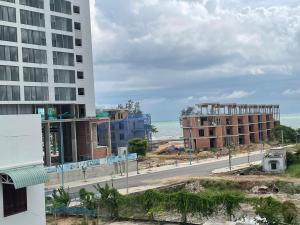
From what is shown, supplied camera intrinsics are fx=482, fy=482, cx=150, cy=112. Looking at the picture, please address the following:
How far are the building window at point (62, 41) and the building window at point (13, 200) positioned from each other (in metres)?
47.7

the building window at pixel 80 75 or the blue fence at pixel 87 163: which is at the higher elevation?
the building window at pixel 80 75

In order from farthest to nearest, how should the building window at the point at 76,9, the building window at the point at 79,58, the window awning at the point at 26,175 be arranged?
the building window at the point at 79,58 → the building window at the point at 76,9 → the window awning at the point at 26,175

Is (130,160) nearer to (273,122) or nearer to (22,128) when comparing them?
(22,128)

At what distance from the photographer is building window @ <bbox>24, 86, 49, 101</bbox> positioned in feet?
226

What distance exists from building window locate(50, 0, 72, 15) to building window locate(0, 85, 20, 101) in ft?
47.9

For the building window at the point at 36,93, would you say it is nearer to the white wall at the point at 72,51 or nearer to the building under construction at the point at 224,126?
the white wall at the point at 72,51

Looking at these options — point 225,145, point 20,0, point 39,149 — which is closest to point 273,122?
point 225,145

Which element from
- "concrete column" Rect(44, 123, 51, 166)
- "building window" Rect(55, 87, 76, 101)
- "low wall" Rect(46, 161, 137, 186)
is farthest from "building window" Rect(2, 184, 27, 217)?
"building window" Rect(55, 87, 76, 101)

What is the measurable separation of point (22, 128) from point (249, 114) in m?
104

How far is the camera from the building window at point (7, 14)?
2574 inches

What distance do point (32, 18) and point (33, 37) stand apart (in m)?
2.77

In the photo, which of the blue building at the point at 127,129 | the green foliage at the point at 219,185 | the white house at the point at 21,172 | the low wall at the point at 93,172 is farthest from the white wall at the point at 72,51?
the white house at the point at 21,172

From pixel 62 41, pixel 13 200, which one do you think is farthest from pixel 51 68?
pixel 13 200

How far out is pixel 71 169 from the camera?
64.9m
